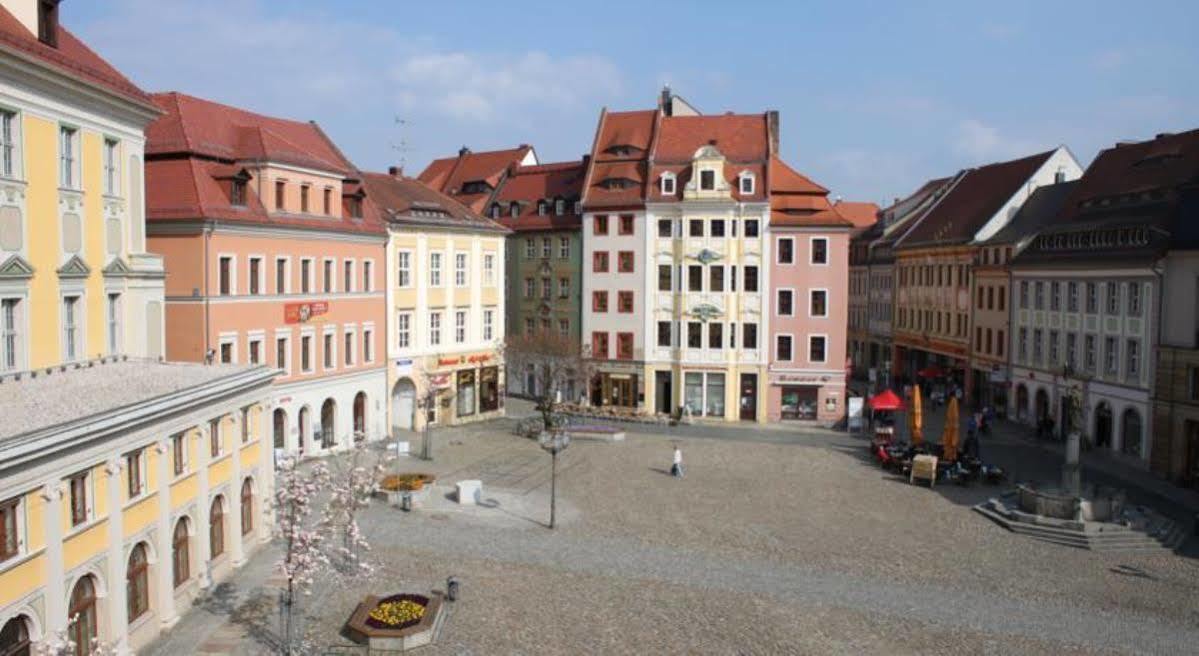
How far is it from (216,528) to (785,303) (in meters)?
36.1

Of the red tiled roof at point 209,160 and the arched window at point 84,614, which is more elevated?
the red tiled roof at point 209,160

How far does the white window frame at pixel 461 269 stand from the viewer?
50.8 m

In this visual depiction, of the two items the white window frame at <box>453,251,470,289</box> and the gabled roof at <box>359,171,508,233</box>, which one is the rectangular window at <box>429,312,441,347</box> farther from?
the gabled roof at <box>359,171,508,233</box>

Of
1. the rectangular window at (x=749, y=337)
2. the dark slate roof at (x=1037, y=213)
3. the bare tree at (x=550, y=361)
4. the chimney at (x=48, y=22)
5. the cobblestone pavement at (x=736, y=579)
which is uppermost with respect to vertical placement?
the chimney at (x=48, y=22)

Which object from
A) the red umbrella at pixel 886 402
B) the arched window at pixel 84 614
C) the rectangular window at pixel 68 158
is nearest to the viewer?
the arched window at pixel 84 614

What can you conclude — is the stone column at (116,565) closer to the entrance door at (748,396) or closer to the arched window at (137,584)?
the arched window at (137,584)

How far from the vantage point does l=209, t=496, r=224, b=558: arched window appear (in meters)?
23.5

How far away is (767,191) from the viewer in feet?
173

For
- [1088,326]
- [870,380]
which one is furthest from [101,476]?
[870,380]

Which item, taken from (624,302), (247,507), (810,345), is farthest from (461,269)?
(247,507)

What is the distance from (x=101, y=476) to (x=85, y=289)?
27.9 ft

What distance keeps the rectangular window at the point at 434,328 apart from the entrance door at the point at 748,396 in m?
16.8

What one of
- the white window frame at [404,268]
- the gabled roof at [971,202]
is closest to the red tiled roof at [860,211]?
the gabled roof at [971,202]

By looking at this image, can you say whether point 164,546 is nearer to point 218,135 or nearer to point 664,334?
point 218,135
